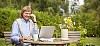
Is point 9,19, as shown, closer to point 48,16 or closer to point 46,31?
point 48,16

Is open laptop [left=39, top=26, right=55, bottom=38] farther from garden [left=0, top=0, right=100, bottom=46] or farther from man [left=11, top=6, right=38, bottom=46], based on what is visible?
garden [left=0, top=0, right=100, bottom=46]

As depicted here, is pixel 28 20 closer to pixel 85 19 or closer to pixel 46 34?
pixel 46 34

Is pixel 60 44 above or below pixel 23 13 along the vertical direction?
below

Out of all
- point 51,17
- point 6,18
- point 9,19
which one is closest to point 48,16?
point 51,17

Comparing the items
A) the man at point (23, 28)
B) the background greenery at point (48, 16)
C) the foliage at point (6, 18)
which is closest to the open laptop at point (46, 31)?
the man at point (23, 28)

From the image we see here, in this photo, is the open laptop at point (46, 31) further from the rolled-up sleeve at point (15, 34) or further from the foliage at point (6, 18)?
the foliage at point (6, 18)

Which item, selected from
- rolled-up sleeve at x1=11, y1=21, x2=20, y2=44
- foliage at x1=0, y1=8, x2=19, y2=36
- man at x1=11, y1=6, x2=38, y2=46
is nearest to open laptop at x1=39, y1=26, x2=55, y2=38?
man at x1=11, y1=6, x2=38, y2=46

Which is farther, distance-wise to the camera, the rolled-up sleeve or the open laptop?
the open laptop

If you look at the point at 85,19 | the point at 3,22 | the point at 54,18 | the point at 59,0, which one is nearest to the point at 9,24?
the point at 3,22

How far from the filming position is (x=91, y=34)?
23578 millimetres

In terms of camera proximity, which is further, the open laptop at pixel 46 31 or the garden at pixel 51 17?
the garden at pixel 51 17

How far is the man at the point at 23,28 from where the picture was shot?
496 cm

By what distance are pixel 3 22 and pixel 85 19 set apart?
Result: 6.87m

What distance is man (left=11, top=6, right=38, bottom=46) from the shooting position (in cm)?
496
